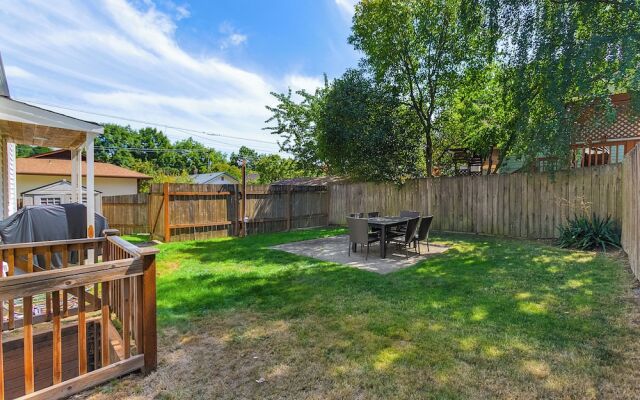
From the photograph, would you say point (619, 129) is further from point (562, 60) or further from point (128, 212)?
point (128, 212)

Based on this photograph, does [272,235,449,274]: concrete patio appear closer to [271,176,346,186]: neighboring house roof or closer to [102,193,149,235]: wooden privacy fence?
[271,176,346,186]: neighboring house roof

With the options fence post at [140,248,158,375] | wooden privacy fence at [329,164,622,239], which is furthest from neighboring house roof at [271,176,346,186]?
fence post at [140,248,158,375]

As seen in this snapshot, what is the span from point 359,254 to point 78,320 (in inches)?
207

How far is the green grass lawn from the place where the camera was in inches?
88.2

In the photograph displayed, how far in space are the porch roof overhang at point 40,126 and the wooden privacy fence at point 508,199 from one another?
28.2 feet

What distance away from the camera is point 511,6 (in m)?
7.23

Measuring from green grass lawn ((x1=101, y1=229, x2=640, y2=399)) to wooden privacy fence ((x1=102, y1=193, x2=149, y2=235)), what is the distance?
22.0 ft

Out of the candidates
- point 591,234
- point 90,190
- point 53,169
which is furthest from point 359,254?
point 53,169

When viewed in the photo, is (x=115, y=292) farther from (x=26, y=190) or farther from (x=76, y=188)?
(x=26, y=190)

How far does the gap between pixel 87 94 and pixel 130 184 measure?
21.8ft

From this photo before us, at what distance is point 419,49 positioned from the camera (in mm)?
10344

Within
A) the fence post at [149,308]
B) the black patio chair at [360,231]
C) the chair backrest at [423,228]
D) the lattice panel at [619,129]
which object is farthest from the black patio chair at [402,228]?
the fence post at [149,308]

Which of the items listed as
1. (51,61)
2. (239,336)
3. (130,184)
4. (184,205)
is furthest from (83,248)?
(130,184)

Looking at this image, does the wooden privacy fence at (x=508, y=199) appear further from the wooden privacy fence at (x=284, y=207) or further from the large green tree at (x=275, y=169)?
the large green tree at (x=275, y=169)
